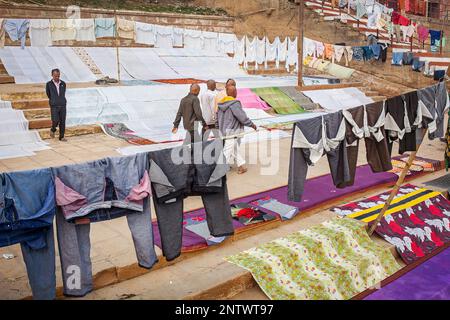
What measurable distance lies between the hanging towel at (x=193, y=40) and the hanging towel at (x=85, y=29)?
3994 mm

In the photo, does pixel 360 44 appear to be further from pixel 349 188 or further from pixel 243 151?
pixel 349 188

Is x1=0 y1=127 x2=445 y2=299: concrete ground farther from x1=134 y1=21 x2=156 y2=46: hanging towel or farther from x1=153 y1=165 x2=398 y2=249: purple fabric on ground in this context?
x1=134 y1=21 x2=156 y2=46: hanging towel

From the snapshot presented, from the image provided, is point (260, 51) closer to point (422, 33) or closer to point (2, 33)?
point (422, 33)

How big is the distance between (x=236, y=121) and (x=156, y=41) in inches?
464

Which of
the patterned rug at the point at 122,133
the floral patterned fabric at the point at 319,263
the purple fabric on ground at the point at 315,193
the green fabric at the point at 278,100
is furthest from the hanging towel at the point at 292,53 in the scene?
the floral patterned fabric at the point at 319,263

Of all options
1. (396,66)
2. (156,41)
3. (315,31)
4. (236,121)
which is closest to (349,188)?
(236,121)

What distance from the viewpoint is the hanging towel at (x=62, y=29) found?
15.7m

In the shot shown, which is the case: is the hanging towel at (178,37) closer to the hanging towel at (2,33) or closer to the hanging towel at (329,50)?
the hanging towel at (329,50)

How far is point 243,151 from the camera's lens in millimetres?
9828

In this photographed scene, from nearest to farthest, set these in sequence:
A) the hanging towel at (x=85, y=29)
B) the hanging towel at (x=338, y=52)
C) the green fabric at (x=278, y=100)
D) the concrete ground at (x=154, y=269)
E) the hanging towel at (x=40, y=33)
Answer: the concrete ground at (x=154, y=269), the green fabric at (x=278, y=100), the hanging towel at (x=40, y=33), the hanging towel at (x=85, y=29), the hanging towel at (x=338, y=52)

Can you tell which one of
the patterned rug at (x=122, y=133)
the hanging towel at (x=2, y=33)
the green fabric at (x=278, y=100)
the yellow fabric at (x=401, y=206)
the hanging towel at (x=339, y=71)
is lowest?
the yellow fabric at (x=401, y=206)

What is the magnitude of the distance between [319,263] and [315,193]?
2.12m

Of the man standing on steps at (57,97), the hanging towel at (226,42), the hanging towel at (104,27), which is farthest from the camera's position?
the hanging towel at (226,42)

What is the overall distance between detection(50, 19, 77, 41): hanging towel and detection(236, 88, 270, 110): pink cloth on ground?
6594 mm
